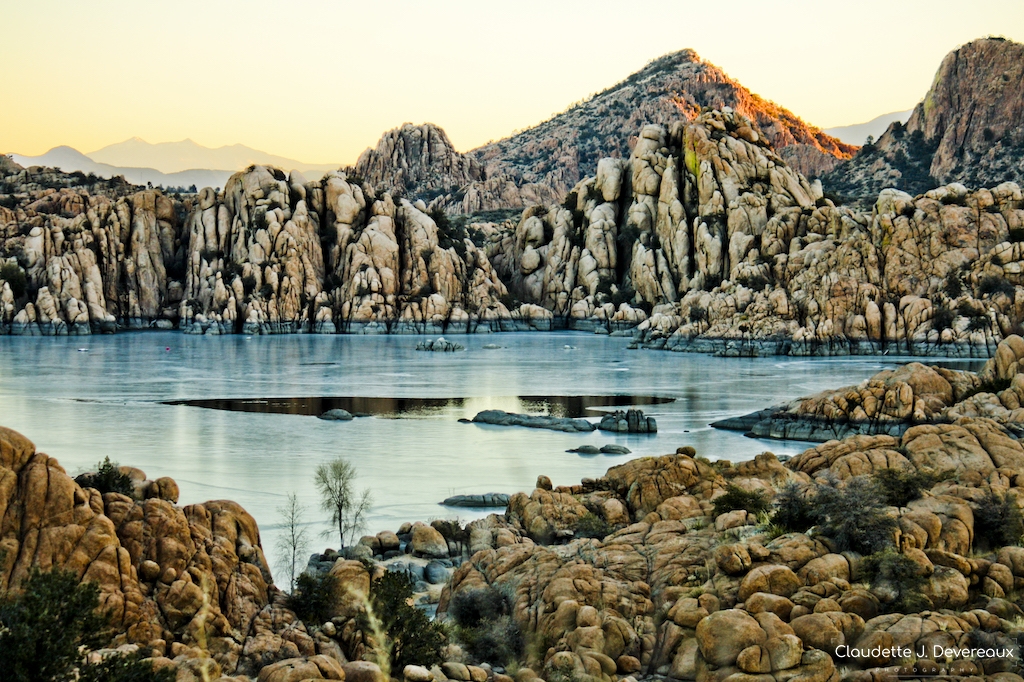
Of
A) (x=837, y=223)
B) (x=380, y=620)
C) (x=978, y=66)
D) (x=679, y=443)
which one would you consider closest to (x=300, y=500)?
(x=380, y=620)

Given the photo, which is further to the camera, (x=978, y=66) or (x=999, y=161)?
(x=978, y=66)

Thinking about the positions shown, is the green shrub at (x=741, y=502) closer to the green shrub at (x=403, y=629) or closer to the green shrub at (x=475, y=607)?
the green shrub at (x=475, y=607)

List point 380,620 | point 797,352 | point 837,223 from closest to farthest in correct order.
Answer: point 380,620 → point 797,352 → point 837,223

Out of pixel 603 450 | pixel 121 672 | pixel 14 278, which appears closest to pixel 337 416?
pixel 603 450

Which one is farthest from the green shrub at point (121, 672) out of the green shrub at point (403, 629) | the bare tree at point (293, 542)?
the bare tree at point (293, 542)

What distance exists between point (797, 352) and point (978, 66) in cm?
11018

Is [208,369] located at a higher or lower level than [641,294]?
lower

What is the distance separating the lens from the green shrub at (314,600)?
606 inches

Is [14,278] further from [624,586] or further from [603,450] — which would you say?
[624,586]

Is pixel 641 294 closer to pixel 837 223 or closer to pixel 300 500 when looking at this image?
pixel 837 223

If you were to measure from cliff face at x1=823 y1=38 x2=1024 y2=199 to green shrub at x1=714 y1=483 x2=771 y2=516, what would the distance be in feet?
475

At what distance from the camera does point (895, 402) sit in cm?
3800

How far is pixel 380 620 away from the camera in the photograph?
575 inches

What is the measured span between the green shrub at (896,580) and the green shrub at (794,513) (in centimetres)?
227
